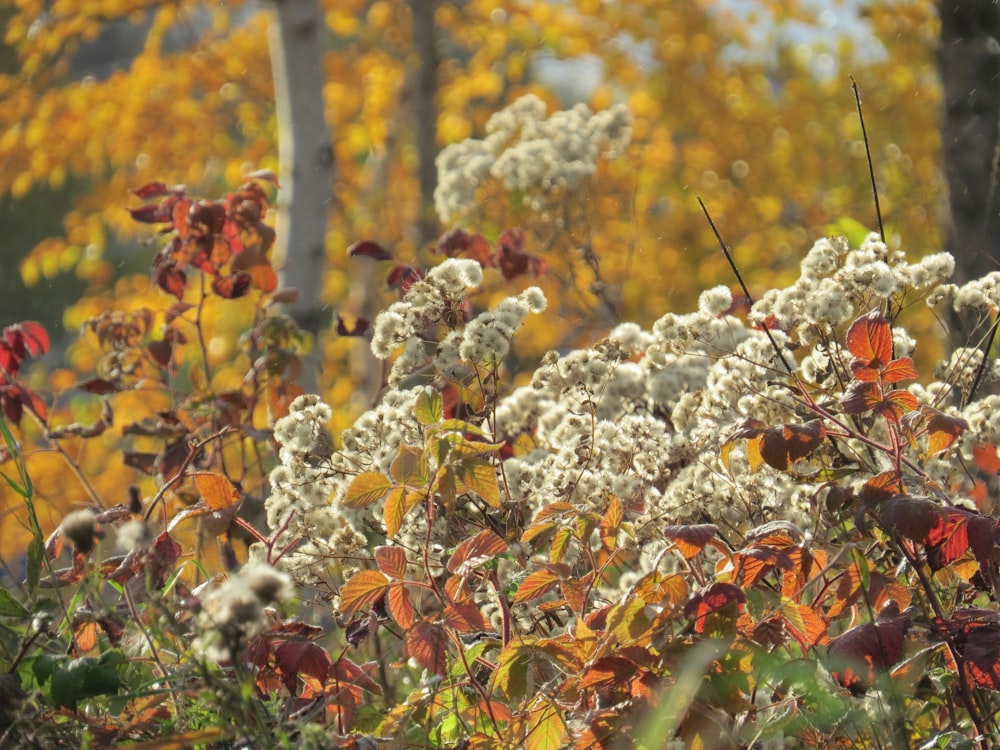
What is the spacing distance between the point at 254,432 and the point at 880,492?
1.42m

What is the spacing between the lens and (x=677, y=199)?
783 cm

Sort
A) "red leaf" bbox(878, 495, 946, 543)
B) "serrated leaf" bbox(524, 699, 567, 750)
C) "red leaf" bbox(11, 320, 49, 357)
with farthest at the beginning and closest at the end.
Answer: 1. "red leaf" bbox(11, 320, 49, 357)
2. "serrated leaf" bbox(524, 699, 567, 750)
3. "red leaf" bbox(878, 495, 946, 543)

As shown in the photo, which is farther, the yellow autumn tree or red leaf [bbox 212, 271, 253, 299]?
the yellow autumn tree

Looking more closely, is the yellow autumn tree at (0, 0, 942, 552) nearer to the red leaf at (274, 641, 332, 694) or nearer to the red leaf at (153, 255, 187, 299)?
the red leaf at (153, 255, 187, 299)

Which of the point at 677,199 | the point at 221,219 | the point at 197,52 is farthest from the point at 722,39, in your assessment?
the point at 221,219

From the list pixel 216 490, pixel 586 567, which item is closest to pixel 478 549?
pixel 216 490

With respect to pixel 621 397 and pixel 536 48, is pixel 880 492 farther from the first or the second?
pixel 536 48

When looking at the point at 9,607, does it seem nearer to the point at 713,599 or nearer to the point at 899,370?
the point at 713,599

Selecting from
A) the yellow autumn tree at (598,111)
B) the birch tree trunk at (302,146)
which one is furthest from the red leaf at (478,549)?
the yellow autumn tree at (598,111)

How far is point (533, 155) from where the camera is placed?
358 cm

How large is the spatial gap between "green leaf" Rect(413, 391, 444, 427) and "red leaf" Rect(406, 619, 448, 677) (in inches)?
10.2

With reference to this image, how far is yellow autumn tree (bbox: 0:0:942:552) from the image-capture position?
22.3 feet

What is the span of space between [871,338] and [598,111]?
608 centimetres

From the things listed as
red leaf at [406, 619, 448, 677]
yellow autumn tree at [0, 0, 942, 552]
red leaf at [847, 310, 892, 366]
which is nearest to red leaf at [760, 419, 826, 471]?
red leaf at [847, 310, 892, 366]
